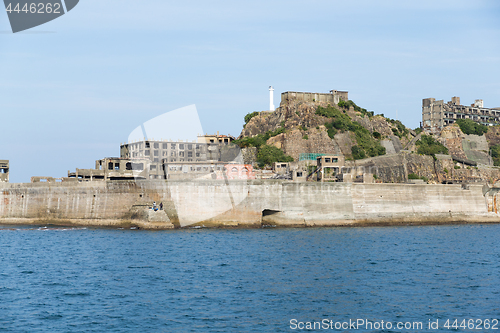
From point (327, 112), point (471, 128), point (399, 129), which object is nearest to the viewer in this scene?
point (327, 112)

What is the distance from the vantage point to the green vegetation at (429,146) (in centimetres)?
11069

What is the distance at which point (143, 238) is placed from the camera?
57625 mm

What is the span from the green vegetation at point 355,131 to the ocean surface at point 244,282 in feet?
150

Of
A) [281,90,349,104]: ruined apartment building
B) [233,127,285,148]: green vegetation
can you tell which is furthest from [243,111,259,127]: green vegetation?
[233,127,285,148]: green vegetation

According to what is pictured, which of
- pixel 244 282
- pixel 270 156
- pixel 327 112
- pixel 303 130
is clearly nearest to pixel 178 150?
pixel 270 156

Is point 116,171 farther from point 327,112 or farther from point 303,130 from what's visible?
point 327,112

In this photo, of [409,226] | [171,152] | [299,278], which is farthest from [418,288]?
[171,152]

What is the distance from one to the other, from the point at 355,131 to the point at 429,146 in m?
19.4

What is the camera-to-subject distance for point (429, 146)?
115 meters

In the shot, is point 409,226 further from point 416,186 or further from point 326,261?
point 326,261

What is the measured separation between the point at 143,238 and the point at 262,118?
64433 millimetres

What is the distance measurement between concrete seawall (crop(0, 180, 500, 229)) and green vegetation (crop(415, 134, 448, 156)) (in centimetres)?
3175

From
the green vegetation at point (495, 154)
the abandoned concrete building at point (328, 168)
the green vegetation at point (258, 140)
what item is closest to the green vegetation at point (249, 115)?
the green vegetation at point (258, 140)

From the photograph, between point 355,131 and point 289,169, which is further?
point 355,131
